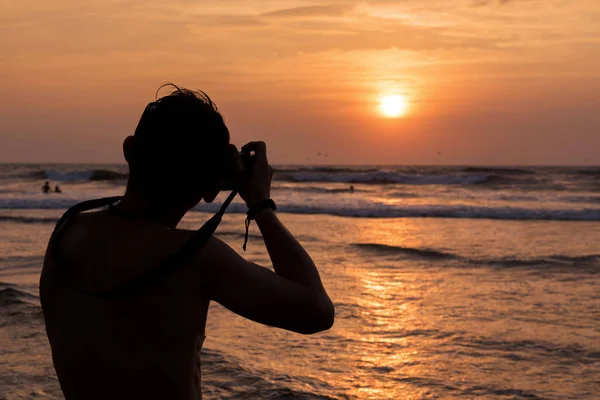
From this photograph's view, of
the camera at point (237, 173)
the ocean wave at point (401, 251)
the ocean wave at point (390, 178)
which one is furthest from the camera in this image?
the ocean wave at point (390, 178)

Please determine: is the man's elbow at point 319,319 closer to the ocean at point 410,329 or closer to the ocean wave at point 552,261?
the ocean at point 410,329

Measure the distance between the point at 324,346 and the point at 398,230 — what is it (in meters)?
11.6

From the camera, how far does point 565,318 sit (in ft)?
22.6

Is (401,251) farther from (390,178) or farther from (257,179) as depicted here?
(390,178)

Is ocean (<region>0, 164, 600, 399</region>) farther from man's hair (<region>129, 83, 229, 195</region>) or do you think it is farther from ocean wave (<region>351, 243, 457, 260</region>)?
man's hair (<region>129, 83, 229, 195</region>)

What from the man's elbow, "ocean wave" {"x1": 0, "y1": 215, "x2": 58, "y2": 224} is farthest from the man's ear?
"ocean wave" {"x1": 0, "y1": 215, "x2": 58, "y2": 224}

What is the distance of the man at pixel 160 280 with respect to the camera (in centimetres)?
156

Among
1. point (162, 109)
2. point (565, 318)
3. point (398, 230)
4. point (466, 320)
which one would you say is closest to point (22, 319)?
point (466, 320)

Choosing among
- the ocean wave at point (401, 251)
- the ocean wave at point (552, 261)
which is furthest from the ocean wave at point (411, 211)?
Answer: the ocean wave at point (552, 261)

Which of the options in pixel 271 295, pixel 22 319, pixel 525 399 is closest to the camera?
pixel 271 295

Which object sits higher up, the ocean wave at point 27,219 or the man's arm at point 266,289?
the man's arm at point 266,289

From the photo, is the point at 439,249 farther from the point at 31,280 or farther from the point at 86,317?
the point at 86,317

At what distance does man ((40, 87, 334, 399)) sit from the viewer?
1563 mm

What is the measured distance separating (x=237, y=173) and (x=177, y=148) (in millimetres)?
192
